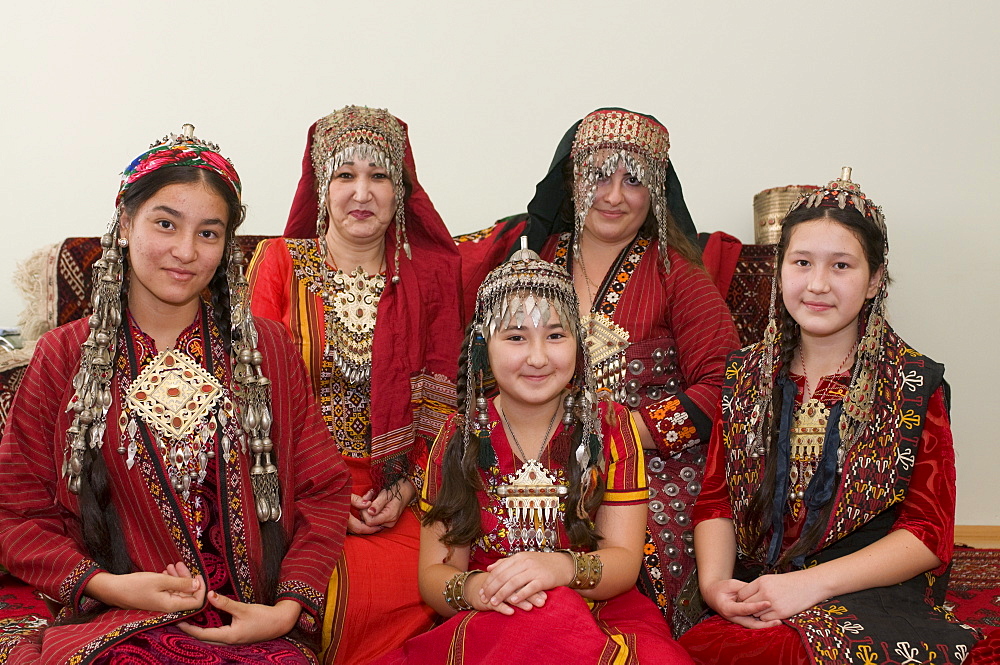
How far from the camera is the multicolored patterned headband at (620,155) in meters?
2.78

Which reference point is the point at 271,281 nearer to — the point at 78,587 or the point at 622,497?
the point at 78,587

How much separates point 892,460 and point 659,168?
109 cm

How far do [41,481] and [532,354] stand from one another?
1080 millimetres

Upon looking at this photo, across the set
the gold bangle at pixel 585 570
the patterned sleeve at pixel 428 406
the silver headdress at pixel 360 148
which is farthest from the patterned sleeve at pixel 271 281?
the gold bangle at pixel 585 570

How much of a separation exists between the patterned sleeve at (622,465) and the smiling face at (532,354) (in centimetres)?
18

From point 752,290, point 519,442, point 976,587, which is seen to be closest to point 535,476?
point 519,442

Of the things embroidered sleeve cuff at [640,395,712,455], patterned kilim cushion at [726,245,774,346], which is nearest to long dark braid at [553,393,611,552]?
embroidered sleeve cuff at [640,395,712,455]

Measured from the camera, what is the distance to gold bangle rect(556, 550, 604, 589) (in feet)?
6.67

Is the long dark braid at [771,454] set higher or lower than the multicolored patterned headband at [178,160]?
lower

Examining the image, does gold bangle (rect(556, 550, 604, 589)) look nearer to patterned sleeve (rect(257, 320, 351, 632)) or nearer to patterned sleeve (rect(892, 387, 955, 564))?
patterned sleeve (rect(257, 320, 351, 632))

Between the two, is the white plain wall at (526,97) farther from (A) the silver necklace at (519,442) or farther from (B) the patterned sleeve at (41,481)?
(B) the patterned sleeve at (41,481)

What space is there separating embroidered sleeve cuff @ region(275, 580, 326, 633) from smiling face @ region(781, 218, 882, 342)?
4.21 ft

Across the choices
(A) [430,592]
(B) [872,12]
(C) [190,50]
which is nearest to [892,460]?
(A) [430,592]

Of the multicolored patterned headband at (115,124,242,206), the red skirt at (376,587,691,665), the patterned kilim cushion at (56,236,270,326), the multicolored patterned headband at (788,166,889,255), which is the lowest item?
the red skirt at (376,587,691,665)
